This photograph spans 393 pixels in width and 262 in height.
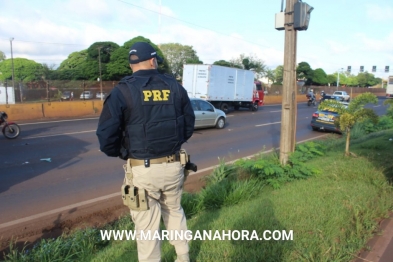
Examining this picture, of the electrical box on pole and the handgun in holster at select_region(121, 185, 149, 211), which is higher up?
the electrical box on pole

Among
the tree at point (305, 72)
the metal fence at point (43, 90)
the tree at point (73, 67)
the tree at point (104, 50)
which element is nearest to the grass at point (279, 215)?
the metal fence at point (43, 90)

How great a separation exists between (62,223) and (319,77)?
7290 cm

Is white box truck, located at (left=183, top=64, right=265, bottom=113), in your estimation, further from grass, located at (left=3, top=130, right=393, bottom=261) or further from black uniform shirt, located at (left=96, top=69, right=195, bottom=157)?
black uniform shirt, located at (left=96, top=69, right=195, bottom=157)

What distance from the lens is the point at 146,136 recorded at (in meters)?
2.66

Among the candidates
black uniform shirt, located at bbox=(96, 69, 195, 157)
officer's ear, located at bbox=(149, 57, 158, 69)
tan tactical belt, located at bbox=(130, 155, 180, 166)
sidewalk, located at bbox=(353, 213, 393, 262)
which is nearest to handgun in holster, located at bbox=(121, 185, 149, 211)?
tan tactical belt, located at bbox=(130, 155, 180, 166)

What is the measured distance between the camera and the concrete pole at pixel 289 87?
21.2ft

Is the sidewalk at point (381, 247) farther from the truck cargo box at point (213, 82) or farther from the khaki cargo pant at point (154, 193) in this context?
the truck cargo box at point (213, 82)

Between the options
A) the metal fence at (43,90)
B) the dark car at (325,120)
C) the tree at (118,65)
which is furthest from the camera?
the tree at (118,65)

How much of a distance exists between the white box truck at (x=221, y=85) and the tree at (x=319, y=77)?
48.1m

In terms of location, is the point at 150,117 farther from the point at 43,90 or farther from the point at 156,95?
the point at 43,90

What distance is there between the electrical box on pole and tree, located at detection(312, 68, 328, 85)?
224 feet

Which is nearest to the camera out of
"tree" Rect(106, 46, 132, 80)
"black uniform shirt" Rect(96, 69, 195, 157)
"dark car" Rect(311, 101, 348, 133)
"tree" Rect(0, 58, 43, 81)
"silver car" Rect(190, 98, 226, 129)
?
"black uniform shirt" Rect(96, 69, 195, 157)

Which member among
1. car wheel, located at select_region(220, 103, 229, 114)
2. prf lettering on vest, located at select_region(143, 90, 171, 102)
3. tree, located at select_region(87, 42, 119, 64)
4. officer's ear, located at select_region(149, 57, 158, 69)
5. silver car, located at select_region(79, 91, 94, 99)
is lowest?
car wheel, located at select_region(220, 103, 229, 114)

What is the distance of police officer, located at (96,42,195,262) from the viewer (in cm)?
261
